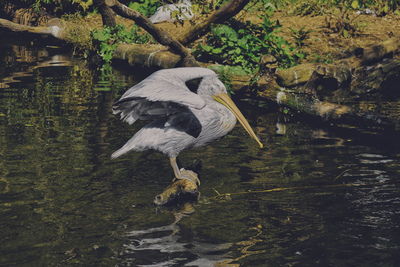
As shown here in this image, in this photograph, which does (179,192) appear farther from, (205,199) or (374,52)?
(374,52)

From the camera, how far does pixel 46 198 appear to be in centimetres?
795

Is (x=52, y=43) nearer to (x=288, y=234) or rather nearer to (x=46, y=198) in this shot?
(x=46, y=198)

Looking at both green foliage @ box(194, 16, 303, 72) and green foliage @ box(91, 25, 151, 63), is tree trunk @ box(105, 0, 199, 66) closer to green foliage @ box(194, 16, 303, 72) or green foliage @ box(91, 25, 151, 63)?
green foliage @ box(194, 16, 303, 72)

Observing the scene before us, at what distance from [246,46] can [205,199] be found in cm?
755

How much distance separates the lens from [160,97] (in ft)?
24.9

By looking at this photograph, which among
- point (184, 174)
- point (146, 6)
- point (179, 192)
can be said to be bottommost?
point (179, 192)

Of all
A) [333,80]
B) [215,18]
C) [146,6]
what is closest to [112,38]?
[146,6]

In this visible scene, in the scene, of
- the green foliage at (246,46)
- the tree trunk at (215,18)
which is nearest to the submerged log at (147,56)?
the tree trunk at (215,18)

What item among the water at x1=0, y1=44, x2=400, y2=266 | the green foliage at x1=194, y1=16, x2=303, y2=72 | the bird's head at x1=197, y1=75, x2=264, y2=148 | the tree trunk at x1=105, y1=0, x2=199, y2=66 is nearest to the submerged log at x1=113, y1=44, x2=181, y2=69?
the tree trunk at x1=105, y1=0, x2=199, y2=66

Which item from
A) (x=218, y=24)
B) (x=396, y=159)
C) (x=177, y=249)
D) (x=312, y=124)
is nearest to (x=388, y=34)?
(x=218, y=24)

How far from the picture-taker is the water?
255 inches

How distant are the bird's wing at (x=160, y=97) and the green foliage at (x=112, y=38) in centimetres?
939

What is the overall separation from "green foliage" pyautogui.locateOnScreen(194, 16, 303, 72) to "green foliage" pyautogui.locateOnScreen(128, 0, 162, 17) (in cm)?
501

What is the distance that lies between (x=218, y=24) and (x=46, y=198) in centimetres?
865
